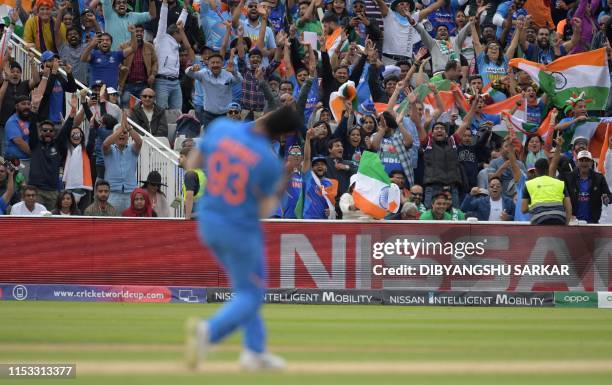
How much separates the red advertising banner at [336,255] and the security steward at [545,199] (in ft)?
0.66

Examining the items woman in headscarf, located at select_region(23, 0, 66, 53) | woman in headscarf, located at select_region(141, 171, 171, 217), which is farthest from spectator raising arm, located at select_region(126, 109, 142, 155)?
woman in headscarf, located at select_region(23, 0, 66, 53)

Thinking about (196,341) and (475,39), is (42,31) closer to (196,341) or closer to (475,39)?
(475,39)

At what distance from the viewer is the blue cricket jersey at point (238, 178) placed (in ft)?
30.5

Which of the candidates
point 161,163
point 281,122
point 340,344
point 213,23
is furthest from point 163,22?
point 281,122

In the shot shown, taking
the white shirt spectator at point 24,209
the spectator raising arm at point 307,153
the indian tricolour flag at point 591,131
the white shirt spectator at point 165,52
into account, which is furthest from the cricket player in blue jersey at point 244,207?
the indian tricolour flag at point 591,131

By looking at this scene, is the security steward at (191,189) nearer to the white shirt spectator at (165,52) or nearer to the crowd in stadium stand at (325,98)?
the crowd in stadium stand at (325,98)

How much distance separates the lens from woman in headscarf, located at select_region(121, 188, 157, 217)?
2152cm

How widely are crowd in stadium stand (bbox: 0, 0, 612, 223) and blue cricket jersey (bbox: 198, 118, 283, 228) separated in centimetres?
1168

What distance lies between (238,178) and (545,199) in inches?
492

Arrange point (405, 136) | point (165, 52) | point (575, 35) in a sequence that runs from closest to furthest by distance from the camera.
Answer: point (405, 136), point (165, 52), point (575, 35)

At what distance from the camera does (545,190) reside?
20.6 m

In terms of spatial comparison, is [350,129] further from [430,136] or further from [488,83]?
[488,83]

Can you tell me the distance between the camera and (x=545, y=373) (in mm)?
10297

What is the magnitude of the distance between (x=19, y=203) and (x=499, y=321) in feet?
30.4
